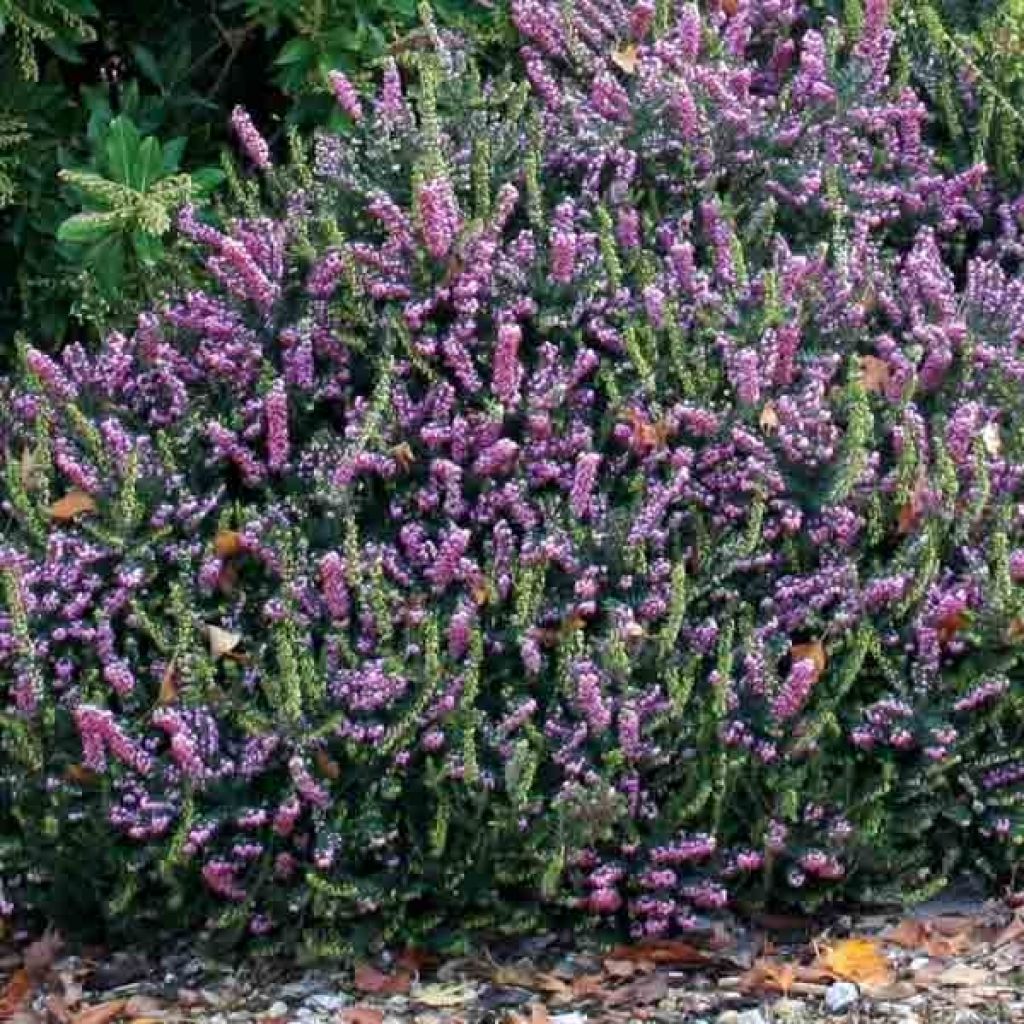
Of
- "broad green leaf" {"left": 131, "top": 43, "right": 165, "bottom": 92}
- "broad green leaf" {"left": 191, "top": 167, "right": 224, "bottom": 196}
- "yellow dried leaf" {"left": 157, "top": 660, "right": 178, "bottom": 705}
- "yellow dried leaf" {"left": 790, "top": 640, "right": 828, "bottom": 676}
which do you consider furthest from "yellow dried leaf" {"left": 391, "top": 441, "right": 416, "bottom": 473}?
"broad green leaf" {"left": 131, "top": 43, "right": 165, "bottom": 92}

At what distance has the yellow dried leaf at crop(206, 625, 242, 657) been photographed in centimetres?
335

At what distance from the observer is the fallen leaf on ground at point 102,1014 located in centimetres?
330

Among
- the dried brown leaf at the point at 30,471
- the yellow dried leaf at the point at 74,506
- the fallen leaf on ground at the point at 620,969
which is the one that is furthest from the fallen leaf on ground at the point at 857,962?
the dried brown leaf at the point at 30,471

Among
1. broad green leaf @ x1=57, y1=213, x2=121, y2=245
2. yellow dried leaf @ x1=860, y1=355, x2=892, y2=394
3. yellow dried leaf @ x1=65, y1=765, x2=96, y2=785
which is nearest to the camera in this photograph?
yellow dried leaf @ x1=65, y1=765, x2=96, y2=785

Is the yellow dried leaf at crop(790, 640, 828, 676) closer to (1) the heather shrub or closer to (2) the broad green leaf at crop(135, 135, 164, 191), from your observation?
(1) the heather shrub

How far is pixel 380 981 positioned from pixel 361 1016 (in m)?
0.10

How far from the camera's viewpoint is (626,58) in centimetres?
418

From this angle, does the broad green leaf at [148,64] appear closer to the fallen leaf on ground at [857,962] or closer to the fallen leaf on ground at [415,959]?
the fallen leaf on ground at [415,959]

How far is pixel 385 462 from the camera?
11.4 ft

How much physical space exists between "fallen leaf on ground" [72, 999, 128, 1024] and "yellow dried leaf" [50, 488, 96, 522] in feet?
2.88

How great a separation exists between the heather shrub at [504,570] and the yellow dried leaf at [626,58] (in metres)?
0.38

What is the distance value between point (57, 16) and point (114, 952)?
2.10 meters

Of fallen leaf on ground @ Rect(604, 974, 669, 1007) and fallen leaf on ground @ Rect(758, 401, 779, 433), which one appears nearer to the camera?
fallen leaf on ground @ Rect(604, 974, 669, 1007)

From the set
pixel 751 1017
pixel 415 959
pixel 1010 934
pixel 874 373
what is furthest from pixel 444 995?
pixel 874 373
